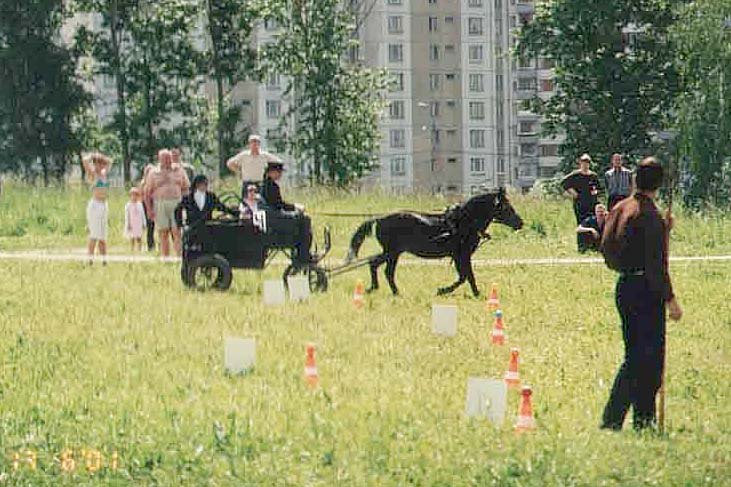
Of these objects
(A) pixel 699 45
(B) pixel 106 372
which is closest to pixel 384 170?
(A) pixel 699 45

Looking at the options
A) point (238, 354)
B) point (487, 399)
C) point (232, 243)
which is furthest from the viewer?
point (232, 243)

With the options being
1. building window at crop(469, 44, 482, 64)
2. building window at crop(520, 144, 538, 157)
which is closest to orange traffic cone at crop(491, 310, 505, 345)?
building window at crop(469, 44, 482, 64)

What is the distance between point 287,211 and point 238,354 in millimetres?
7681

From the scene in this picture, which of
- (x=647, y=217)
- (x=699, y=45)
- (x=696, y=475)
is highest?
(x=699, y=45)

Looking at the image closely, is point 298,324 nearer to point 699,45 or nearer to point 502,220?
point 502,220

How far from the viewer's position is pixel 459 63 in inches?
4048

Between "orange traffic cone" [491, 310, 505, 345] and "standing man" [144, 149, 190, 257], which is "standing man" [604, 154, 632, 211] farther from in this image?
"orange traffic cone" [491, 310, 505, 345]

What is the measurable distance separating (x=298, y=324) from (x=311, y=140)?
51.2m

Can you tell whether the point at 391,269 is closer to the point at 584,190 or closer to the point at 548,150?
the point at 584,190

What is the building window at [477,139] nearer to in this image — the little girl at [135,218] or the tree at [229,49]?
the tree at [229,49]

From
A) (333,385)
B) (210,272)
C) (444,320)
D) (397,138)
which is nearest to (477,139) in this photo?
(397,138)

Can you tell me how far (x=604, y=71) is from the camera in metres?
66.1

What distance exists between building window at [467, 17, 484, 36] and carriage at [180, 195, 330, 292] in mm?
81251

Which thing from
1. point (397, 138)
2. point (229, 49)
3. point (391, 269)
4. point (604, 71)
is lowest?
point (391, 269)
